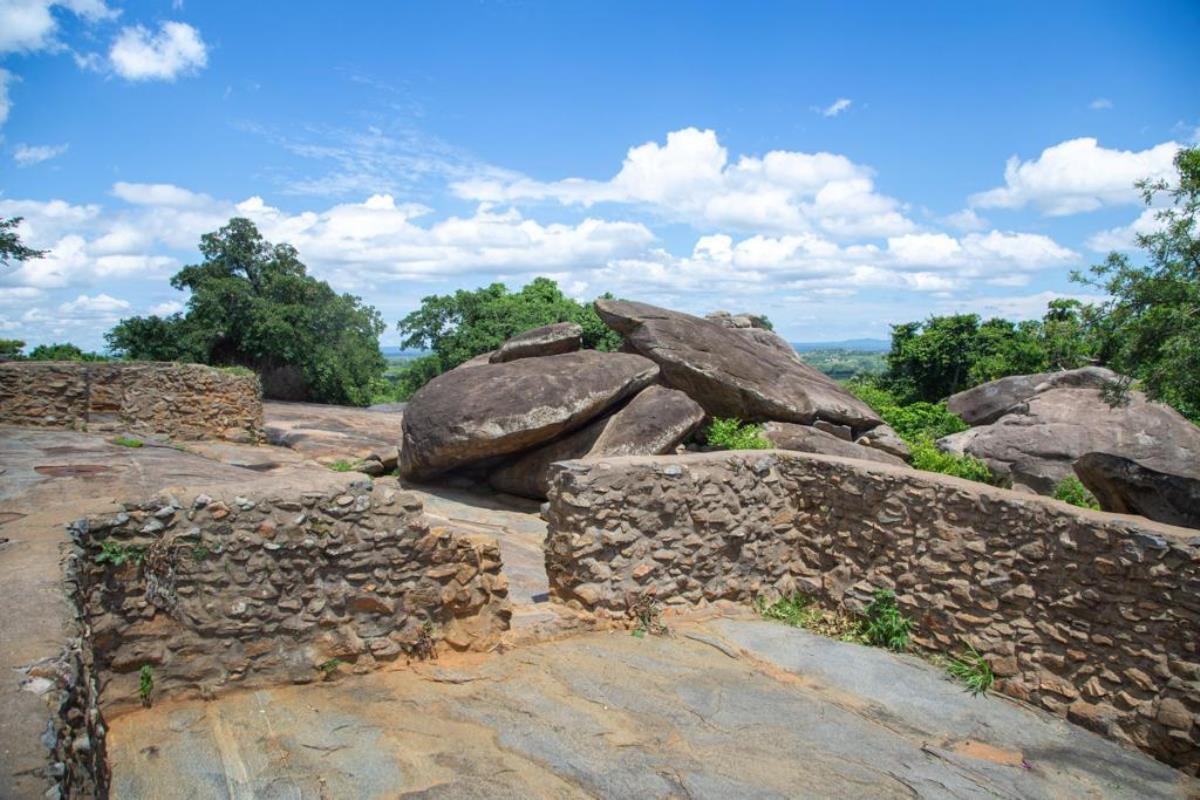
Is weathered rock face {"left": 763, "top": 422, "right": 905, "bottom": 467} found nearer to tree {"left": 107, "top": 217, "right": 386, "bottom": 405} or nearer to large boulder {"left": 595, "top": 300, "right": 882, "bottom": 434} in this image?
large boulder {"left": 595, "top": 300, "right": 882, "bottom": 434}

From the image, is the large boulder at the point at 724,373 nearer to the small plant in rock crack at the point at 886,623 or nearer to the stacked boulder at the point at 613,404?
the stacked boulder at the point at 613,404

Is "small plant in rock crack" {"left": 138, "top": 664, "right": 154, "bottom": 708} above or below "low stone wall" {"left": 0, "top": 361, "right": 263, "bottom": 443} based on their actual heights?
below

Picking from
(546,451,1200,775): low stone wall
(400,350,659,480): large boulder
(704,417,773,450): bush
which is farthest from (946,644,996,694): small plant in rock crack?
(400,350,659,480): large boulder

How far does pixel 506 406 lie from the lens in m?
12.3

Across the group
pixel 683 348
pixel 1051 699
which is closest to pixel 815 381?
pixel 683 348

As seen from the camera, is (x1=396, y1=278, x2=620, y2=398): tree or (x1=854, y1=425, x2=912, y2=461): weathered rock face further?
(x1=396, y1=278, x2=620, y2=398): tree

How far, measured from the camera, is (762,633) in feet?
23.5

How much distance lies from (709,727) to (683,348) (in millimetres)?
9654

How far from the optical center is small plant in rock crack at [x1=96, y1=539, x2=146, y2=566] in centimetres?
460

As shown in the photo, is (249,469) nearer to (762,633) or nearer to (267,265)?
(762,633)

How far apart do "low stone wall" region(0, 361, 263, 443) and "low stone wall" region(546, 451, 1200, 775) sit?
35.0 ft

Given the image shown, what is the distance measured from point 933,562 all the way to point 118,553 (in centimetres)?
632

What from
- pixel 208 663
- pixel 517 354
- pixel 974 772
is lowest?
pixel 974 772

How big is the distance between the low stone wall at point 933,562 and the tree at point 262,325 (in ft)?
67.8
